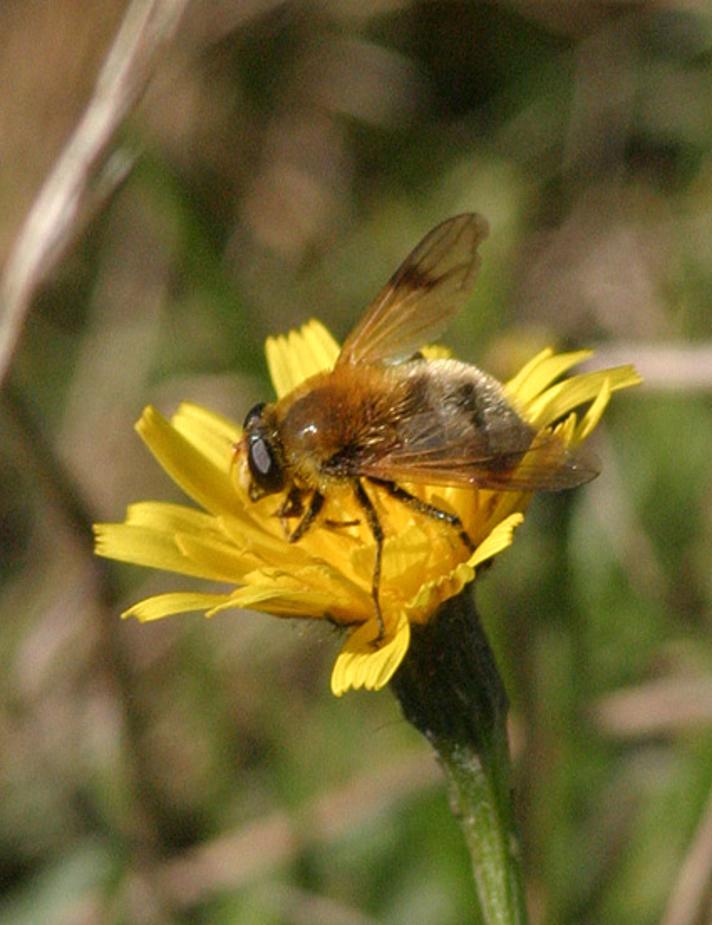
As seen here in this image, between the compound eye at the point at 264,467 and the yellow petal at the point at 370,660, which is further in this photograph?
the compound eye at the point at 264,467

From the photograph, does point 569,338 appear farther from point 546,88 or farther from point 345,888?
point 345,888

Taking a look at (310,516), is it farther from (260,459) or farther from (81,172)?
(81,172)

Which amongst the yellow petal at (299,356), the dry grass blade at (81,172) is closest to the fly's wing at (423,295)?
the yellow petal at (299,356)

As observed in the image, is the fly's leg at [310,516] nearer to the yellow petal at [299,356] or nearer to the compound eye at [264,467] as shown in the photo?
the compound eye at [264,467]

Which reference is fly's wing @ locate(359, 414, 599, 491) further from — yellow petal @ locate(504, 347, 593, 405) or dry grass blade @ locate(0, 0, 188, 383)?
dry grass blade @ locate(0, 0, 188, 383)

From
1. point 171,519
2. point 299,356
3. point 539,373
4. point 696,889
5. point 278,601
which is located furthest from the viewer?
point 299,356

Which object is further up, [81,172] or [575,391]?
[81,172]

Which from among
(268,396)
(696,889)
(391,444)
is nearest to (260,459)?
(391,444)
